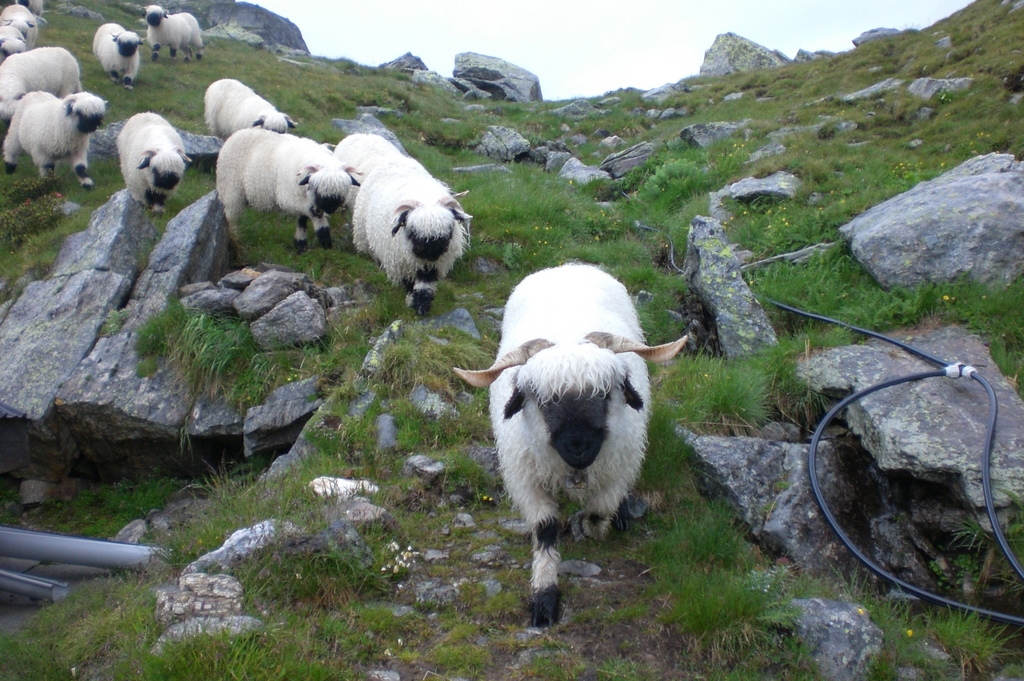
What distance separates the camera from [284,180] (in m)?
10.1

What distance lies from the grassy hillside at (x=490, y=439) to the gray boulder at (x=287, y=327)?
0.14 meters

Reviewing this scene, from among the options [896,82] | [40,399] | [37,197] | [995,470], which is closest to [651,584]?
[995,470]

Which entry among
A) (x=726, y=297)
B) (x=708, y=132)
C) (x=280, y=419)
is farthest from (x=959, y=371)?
(x=708, y=132)

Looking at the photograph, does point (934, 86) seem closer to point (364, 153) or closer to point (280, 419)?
point (364, 153)

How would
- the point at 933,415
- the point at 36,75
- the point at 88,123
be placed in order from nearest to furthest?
the point at 933,415, the point at 88,123, the point at 36,75

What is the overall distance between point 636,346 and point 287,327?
4.69m

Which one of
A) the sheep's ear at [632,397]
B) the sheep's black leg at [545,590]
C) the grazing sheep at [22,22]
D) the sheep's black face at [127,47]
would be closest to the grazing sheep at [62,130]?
the sheep's black face at [127,47]

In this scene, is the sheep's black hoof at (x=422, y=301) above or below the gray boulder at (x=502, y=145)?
below

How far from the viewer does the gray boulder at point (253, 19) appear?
36.8 m

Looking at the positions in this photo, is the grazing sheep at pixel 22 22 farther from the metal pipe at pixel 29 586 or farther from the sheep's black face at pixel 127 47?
the metal pipe at pixel 29 586

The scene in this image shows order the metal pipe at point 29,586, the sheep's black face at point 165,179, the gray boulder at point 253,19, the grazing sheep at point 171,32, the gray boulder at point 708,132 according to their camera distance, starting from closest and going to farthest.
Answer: the metal pipe at point 29,586 → the sheep's black face at point 165,179 → the gray boulder at point 708,132 → the grazing sheep at point 171,32 → the gray boulder at point 253,19

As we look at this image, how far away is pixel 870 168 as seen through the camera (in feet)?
32.2

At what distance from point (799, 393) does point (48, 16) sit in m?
27.7

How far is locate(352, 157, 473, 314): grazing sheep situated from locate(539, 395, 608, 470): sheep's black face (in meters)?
4.37
